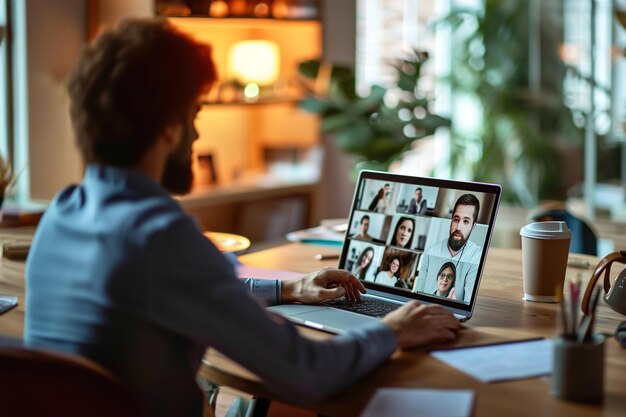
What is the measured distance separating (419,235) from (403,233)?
5 centimetres

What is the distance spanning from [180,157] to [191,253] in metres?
0.22

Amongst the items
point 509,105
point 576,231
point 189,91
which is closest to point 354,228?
point 189,91

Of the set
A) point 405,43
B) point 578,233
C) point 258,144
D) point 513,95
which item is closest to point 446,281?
point 578,233

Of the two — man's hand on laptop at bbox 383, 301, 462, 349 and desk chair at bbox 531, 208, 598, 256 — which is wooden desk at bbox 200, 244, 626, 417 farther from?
desk chair at bbox 531, 208, 598, 256

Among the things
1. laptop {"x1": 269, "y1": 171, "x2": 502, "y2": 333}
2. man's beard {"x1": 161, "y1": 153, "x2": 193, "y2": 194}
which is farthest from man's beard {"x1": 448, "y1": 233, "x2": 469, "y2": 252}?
man's beard {"x1": 161, "y1": 153, "x2": 193, "y2": 194}

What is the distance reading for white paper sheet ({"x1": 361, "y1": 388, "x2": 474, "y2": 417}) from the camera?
1.32m

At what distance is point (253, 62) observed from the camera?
5.01 meters

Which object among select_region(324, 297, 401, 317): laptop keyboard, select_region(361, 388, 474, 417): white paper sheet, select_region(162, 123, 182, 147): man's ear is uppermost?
select_region(162, 123, 182, 147): man's ear

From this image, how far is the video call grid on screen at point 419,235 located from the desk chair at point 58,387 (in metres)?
0.82

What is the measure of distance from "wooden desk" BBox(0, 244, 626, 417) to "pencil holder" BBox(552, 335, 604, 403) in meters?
0.02

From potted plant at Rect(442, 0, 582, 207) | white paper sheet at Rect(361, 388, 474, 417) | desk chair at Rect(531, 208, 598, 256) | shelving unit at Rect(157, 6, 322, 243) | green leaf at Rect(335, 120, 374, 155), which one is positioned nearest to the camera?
white paper sheet at Rect(361, 388, 474, 417)

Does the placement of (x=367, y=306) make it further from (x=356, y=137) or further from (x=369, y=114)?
(x=369, y=114)

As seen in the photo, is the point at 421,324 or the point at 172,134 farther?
the point at 421,324

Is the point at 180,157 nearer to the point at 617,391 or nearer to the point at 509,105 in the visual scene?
the point at 617,391
